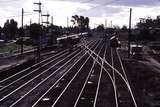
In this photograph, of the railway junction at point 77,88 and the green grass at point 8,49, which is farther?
the green grass at point 8,49

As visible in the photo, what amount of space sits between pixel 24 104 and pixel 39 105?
3.24ft

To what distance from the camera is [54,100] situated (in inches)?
989

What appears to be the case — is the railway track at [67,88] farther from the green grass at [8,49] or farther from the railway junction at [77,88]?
the green grass at [8,49]

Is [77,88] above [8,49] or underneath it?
underneath

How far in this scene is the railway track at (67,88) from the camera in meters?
24.4

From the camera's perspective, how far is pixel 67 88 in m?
31.0

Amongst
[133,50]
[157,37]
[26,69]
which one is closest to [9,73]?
[26,69]

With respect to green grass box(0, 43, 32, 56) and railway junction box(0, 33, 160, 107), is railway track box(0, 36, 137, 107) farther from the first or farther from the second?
green grass box(0, 43, 32, 56)

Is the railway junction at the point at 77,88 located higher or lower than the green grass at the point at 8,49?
lower

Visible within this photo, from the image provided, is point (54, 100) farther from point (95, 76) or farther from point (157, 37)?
point (157, 37)

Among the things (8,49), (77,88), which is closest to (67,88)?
(77,88)

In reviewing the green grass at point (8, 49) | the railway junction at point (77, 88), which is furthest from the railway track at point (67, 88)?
the green grass at point (8, 49)

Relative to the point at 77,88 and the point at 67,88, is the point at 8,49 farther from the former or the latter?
the point at 77,88

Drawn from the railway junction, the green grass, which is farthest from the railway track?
the green grass
